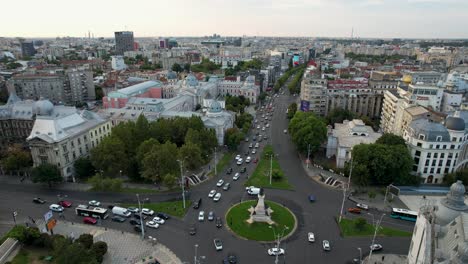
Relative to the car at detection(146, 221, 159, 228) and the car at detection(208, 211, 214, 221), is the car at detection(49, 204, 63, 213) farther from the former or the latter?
the car at detection(208, 211, 214, 221)

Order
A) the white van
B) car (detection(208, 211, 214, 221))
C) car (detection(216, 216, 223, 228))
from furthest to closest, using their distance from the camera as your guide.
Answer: the white van < car (detection(208, 211, 214, 221)) < car (detection(216, 216, 223, 228))

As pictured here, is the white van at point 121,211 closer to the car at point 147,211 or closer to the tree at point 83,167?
the car at point 147,211

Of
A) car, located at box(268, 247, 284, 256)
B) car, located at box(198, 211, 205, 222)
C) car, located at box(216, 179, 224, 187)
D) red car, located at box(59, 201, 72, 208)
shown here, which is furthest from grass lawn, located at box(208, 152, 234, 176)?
car, located at box(268, 247, 284, 256)

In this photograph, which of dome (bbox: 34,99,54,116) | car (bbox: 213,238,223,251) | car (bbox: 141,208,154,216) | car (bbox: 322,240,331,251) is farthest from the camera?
dome (bbox: 34,99,54,116)

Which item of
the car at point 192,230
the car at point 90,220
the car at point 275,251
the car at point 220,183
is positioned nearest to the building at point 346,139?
the car at point 220,183

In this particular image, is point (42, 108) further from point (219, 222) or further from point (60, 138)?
point (219, 222)

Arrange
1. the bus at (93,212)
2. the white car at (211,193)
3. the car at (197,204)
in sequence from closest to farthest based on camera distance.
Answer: the bus at (93,212), the car at (197,204), the white car at (211,193)
